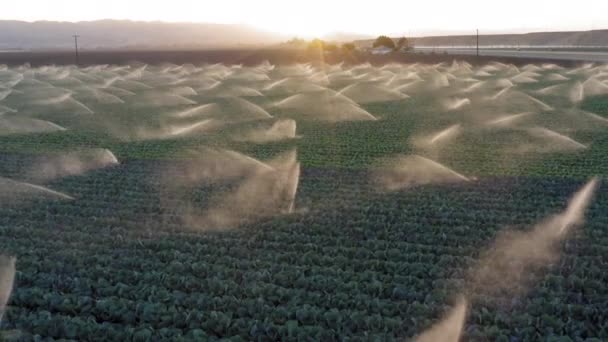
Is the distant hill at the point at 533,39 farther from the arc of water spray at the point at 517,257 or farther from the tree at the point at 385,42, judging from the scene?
the arc of water spray at the point at 517,257

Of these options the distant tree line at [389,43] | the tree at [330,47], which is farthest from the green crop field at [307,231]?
the distant tree line at [389,43]

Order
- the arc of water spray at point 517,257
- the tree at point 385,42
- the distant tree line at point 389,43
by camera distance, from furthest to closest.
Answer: the tree at point 385,42 → the distant tree line at point 389,43 → the arc of water spray at point 517,257

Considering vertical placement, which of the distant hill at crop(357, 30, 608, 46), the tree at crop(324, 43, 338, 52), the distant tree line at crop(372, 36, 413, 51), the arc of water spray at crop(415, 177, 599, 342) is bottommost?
the arc of water spray at crop(415, 177, 599, 342)

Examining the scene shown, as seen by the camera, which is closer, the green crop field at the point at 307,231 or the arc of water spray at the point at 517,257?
the arc of water spray at the point at 517,257

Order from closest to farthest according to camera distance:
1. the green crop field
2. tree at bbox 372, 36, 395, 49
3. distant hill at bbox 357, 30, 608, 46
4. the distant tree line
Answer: the green crop field < the distant tree line < tree at bbox 372, 36, 395, 49 < distant hill at bbox 357, 30, 608, 46

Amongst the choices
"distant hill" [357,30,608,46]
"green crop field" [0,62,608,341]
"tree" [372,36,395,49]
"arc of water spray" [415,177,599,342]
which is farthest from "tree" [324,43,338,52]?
"arc of water spray" [415,177,599,342]

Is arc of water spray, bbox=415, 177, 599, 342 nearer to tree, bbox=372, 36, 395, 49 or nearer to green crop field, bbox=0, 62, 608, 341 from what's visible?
green crop field, bbox=0, 62, 608, 341

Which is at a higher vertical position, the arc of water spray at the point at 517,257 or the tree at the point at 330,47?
the tree at the point at 330,47
